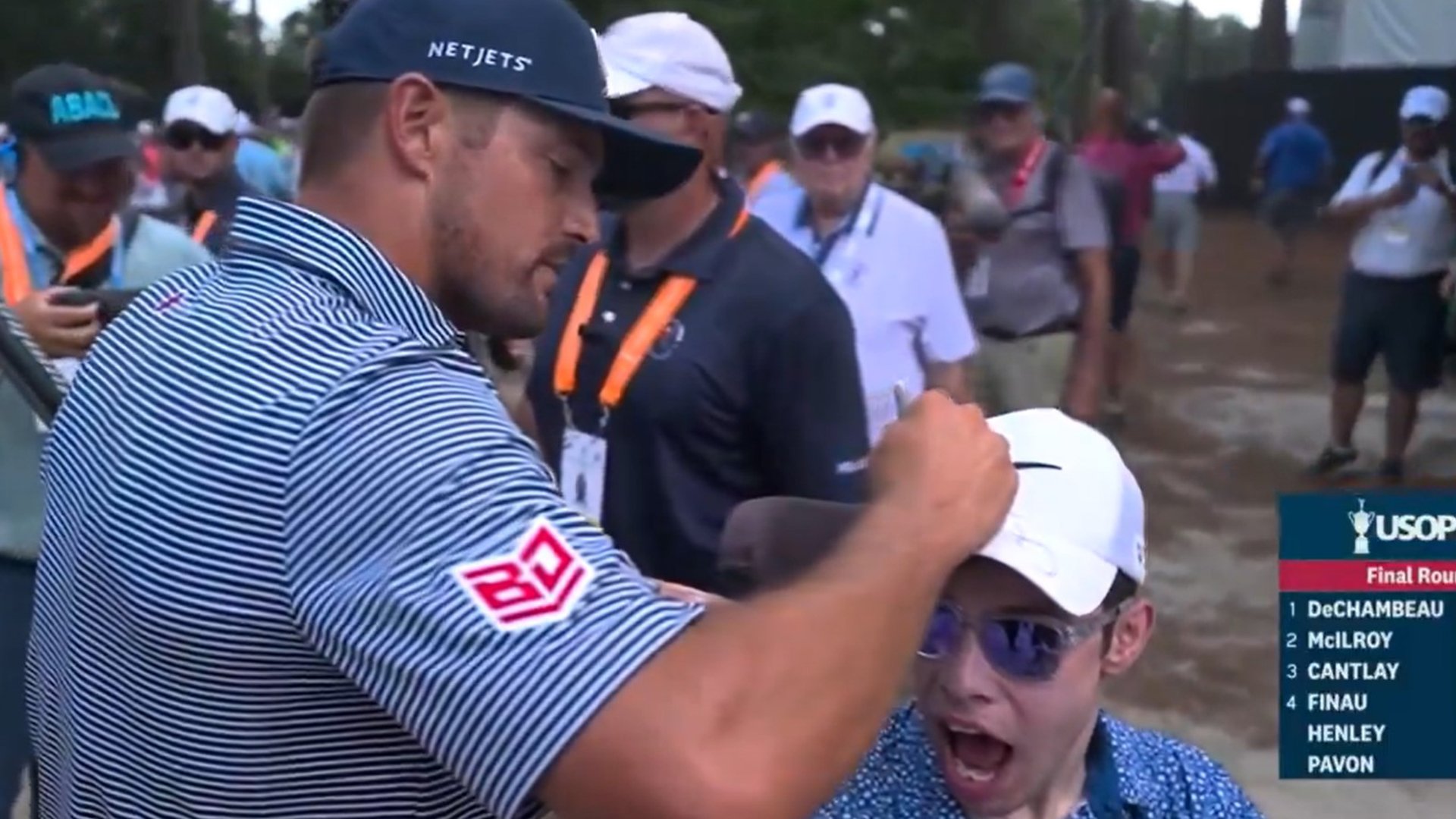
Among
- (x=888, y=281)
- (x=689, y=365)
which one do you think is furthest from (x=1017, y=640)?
(x=888, y=281)

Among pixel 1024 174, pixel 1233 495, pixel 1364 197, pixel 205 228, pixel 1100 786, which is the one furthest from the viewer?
pixel 1233 495

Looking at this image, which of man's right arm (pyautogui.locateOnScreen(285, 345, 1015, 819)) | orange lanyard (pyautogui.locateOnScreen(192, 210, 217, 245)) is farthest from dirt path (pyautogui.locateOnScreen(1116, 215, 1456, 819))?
man's right arm (pyautogui.locateOnScreen(285, 345, 1015, 819))

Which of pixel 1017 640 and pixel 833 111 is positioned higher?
pixel 1017 640

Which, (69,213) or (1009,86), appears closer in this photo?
(69,213)

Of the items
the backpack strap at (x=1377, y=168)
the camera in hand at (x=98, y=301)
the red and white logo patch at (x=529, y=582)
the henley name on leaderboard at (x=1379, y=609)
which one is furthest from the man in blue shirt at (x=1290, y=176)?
the red and white logo patch at (x=529, y=582)

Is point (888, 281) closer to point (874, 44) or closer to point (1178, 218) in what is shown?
point (1178, 218)

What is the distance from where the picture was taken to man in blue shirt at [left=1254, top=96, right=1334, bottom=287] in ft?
70.4

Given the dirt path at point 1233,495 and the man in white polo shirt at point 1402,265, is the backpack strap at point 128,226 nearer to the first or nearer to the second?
the dirt path at point 1233,495

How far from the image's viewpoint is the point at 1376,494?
3.46 metres

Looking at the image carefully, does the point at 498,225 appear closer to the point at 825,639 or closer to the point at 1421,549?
the point at 825,639

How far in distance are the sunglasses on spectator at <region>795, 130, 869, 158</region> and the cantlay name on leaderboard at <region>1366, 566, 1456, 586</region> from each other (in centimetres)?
232

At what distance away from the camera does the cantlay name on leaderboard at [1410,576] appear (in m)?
3.53

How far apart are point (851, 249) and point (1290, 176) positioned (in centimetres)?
1766

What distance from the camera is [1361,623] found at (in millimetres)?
3531
